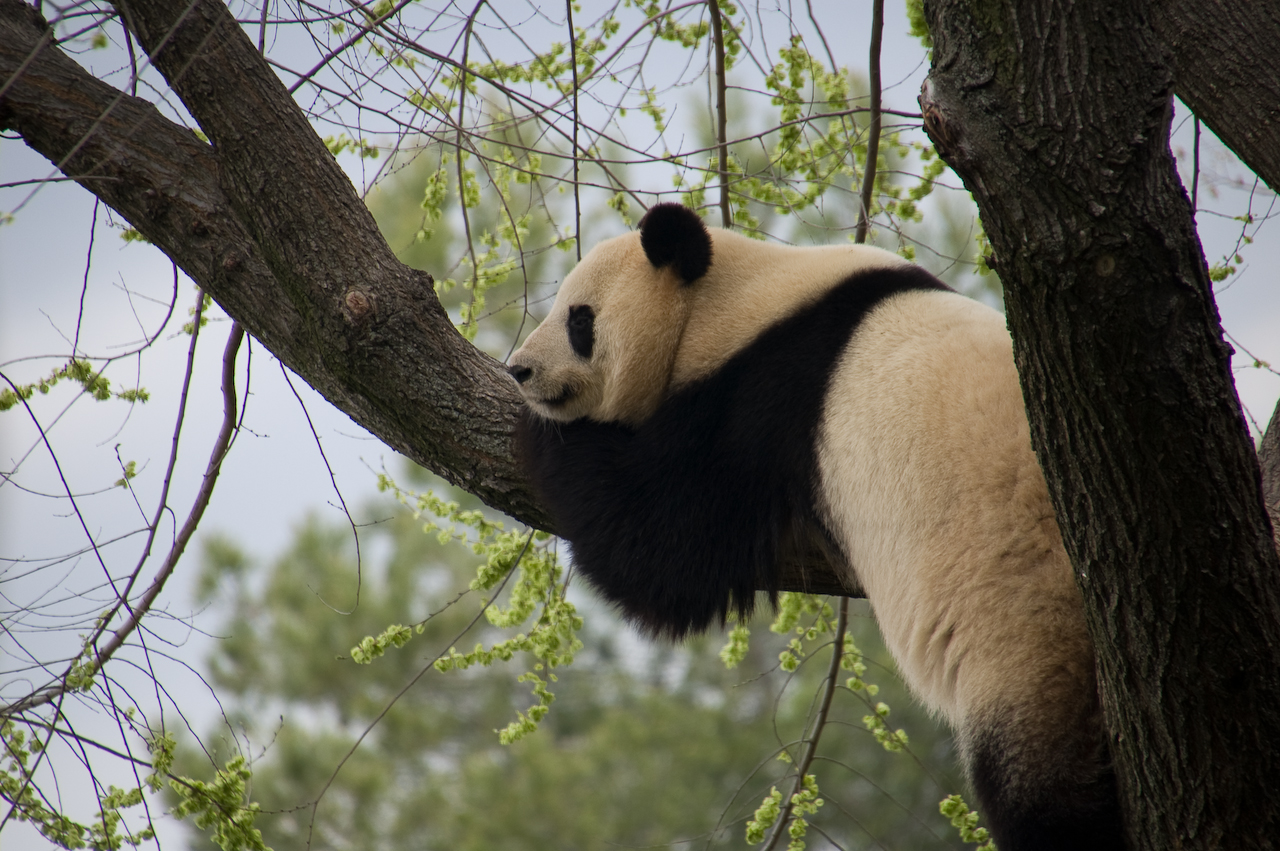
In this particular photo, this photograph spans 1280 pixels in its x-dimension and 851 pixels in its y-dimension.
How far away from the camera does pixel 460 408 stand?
3.19 meters

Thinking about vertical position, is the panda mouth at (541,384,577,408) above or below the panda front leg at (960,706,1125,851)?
above

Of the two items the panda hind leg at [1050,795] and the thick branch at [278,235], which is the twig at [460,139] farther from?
the panda hind leg at [1050,795]

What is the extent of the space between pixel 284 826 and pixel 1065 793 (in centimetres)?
1428

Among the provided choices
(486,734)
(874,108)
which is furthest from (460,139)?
(486,734)

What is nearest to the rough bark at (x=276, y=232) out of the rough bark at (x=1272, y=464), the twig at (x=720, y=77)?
the rough bark at (x=1272, y=464)

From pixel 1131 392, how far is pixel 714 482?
158 cm

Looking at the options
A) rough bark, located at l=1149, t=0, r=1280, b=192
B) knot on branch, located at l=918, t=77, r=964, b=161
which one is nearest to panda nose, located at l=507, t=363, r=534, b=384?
knot on branch, located at l=918, t=77, r=964, b=161

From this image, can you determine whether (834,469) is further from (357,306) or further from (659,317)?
(357,306)

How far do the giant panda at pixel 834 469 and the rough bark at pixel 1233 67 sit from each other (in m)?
0.82

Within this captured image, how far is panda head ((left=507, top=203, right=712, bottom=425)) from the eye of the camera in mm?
3639

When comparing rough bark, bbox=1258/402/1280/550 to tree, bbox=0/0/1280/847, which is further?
rough bark, bbox=1258/402/1280/550

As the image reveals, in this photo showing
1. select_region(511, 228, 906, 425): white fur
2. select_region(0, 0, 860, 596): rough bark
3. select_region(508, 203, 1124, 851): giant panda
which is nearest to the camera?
select_region(508, 203, 1124, 851): giant panda

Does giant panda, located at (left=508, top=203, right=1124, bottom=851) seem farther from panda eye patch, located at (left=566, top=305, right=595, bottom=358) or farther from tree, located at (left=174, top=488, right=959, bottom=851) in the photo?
tree, located at (left=174, top=488, right=959, bottom=851)

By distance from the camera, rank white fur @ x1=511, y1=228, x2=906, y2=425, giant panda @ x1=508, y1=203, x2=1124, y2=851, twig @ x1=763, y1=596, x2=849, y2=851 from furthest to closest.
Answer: twig @ x1=763, y1=596, x2=849, y2=851 < white fur @ x1=511, y1=228, x2=906, y2=425 < giant panda @ x1=508, y1=203, x2=1124, y2=851
